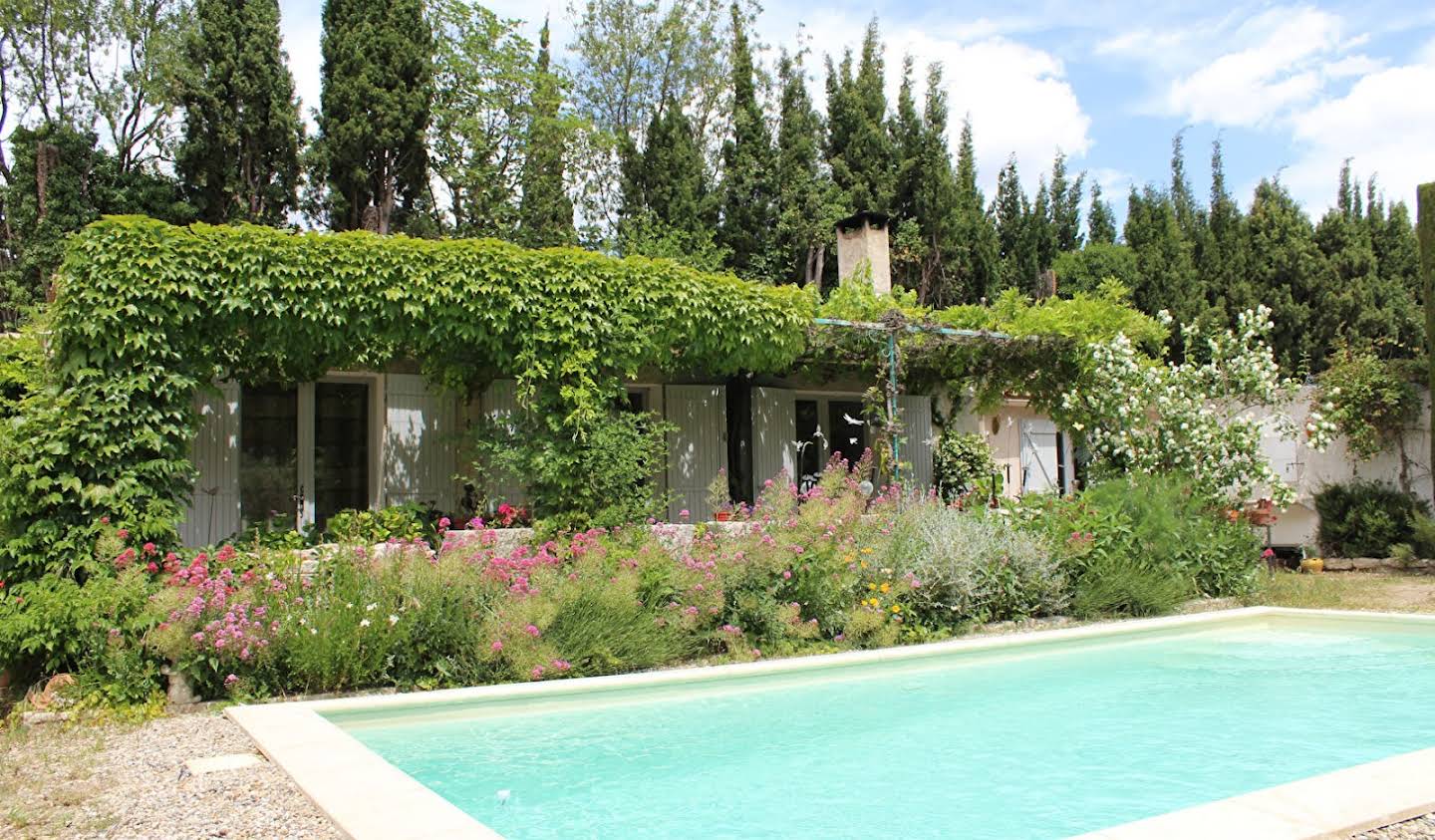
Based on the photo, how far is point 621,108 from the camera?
25.2 meters

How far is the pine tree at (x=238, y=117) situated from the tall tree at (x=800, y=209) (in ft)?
32.2

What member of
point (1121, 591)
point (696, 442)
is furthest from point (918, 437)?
point (1121, 591)

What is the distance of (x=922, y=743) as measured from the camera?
5098 millimetres

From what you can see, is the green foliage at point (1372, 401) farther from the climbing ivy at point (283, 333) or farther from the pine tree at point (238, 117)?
the pine tree at point (238, 117)

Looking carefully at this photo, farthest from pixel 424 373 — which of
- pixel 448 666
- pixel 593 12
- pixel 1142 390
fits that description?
pixel 593 12

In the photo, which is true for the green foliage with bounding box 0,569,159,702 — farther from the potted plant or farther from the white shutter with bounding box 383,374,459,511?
the potted plant

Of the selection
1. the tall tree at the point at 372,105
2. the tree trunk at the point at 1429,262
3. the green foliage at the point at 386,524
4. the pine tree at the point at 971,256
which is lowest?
the green foliage at the point at 386,524

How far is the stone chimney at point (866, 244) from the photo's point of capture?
1548 centimetres

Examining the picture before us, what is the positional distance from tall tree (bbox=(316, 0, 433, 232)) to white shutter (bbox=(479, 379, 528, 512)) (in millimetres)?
8914

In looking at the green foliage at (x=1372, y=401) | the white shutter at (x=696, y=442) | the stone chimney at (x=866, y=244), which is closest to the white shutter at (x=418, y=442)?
the white shutter at (x=696, y=442)

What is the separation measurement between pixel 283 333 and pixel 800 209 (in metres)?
15.2

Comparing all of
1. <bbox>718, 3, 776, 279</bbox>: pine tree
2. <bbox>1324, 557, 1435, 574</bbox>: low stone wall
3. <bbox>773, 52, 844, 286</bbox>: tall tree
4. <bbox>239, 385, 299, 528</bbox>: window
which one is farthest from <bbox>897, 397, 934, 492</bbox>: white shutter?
<bbox>718, 3, 776, 279</bbox>: pine tree

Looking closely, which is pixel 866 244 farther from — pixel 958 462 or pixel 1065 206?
pixel 1065 206

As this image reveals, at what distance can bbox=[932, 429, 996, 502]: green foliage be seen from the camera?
1338 centimetres
